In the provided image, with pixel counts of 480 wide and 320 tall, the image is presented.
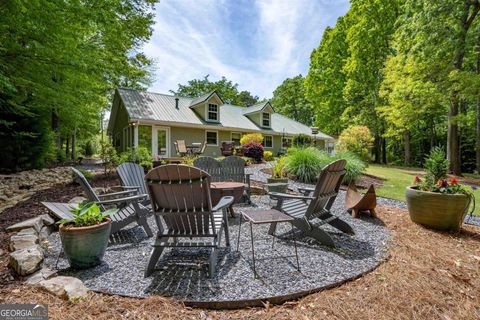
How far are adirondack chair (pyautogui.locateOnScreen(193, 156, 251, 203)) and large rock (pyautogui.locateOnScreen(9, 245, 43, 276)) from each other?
3470 millimetres

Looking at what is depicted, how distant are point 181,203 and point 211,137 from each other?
14.2 meters

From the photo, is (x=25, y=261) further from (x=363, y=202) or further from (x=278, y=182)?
(x=278, y=182)

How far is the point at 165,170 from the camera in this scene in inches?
94.6

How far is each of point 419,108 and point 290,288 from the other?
13.5m

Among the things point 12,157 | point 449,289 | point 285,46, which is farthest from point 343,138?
point 12,157

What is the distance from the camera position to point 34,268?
7.88 ft

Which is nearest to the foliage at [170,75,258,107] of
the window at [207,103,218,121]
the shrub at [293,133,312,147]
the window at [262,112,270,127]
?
the window at [262,112,270,127]

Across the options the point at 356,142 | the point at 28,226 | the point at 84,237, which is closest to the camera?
the point at 84,237

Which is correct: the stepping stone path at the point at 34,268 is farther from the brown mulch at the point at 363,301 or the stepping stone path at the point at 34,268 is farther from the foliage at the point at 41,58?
the foliage at the point at 41,58

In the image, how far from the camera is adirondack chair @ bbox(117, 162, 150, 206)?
433cm

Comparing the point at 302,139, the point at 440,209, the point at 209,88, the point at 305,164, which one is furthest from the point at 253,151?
the point at 209,88

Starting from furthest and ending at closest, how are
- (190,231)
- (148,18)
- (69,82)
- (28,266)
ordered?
(148,18) < (69,82) < (190,231) < (28,266)

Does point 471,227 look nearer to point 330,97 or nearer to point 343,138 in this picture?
point 343,138

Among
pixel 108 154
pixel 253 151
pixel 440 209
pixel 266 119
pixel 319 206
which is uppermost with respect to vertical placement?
pixel 266 119
